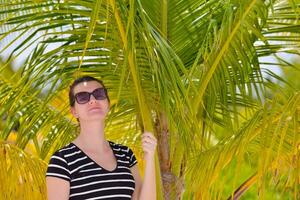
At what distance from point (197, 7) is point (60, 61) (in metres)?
0.62

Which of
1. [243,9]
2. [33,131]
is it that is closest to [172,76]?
[243,9]

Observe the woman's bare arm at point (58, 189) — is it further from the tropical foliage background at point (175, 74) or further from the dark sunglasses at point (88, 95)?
the tropical foliage background at point (175, 74)

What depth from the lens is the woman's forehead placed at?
2.42 meters

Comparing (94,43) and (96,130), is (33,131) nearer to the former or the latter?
(94,43)

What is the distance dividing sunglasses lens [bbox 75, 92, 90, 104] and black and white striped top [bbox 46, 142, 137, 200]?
0.46 feet

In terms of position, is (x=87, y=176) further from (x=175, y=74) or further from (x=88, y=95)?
(x=175, y=74)

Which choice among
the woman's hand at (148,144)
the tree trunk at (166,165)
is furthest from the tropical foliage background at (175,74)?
the woman's hand at (148,144)

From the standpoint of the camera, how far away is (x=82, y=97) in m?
2.41

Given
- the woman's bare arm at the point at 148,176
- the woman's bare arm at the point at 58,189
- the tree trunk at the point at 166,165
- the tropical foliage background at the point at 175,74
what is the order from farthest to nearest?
the tree trunk at the point at 166,165 → the tropical foliage background at the point at 175,74 → the woman's bare arm at the point at 148,176 → the woman's bare arm at the point at 58,189

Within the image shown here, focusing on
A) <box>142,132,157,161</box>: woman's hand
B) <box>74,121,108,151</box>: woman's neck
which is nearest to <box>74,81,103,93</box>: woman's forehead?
<box>74,121,108,151</box>: woman's neck

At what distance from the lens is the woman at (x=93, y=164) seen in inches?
89.8

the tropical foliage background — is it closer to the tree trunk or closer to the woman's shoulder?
the tree trunk

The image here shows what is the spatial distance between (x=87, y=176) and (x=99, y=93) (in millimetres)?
274

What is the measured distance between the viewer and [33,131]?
3.74m
